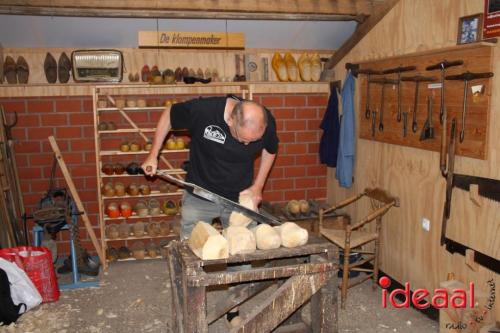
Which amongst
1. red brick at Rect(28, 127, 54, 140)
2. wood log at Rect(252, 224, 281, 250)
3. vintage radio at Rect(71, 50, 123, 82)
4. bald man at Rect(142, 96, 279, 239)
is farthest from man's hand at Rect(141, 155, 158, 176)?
red brick at Rect(28, 127, 54, 140)

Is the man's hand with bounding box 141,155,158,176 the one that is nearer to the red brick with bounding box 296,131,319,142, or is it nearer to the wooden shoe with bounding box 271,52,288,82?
the wooden shoe with bounding box 271,52,288,82

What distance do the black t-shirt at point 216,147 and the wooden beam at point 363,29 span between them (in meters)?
1.73

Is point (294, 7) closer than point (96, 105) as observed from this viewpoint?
Yes

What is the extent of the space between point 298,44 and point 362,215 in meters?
2.10

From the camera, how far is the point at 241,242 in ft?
7.48

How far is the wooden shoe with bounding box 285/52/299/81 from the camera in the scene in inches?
208

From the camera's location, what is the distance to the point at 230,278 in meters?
Result: 2.17

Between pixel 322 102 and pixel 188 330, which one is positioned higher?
pixel 322 102

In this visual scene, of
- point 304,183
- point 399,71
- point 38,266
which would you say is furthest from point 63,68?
point 399,71

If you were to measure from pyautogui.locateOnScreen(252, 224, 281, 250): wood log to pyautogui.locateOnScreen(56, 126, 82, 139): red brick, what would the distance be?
134 inches

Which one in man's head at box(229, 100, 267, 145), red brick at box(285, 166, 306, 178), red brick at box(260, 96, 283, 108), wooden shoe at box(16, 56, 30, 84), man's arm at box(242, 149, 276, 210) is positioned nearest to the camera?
man's head at box(229, 100, 267, 145)

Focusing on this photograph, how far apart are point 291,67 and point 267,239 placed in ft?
11.0

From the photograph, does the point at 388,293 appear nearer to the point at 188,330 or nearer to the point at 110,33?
the point at 188,330

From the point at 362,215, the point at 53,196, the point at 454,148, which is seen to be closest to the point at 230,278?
the point at 454,148
